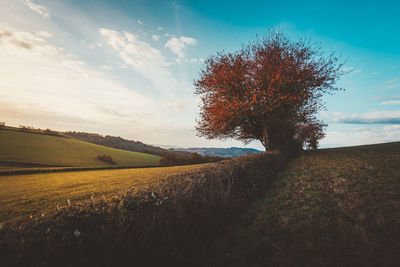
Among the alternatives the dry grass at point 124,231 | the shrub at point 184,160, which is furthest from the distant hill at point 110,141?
the dry grass at point 124,231

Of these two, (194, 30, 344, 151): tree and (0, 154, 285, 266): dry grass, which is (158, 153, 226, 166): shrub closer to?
(194, 30, 344, 151): tree

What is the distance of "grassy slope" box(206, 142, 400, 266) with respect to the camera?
3.07 metres

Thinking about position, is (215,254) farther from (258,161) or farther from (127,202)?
(258,161)

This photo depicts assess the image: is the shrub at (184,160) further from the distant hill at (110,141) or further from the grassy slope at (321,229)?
the grassy slope at (321,229)

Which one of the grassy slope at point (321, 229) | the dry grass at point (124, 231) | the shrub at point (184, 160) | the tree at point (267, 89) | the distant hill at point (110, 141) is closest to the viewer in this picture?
the dry grass at point (124, 231)

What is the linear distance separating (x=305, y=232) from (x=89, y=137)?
251 ft

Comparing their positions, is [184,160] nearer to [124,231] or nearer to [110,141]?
[124,231]

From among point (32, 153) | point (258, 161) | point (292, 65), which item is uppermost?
point (292, 65)

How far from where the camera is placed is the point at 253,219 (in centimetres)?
475

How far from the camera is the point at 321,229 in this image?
3945mm

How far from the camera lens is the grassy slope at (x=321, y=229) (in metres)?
3.07

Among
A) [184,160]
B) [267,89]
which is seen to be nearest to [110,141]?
[184,160]

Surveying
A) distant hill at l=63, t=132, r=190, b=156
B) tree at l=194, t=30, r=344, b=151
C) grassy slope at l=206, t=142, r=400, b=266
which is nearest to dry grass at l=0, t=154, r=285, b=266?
grassy slope at l=206, t=142, r=400, b=266

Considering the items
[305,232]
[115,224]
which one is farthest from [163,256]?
[305,232]
